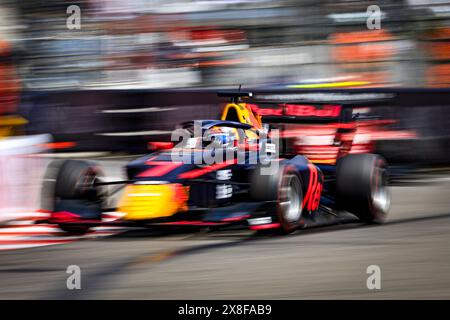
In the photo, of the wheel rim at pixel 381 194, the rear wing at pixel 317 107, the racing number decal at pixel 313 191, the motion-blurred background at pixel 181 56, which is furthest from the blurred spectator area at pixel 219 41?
the racing number decal at pixel 313 191

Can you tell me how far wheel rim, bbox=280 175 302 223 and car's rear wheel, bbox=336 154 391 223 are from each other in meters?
0.56

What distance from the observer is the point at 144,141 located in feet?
42.2

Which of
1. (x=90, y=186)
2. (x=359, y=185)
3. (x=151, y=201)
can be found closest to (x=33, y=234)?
(x=90, y=186)

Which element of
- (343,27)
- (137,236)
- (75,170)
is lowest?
(137,236)

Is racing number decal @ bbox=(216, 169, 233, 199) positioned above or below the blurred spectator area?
below

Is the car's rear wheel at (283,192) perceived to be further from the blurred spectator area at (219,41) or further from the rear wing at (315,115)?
the blurred spectator area at (219,41)

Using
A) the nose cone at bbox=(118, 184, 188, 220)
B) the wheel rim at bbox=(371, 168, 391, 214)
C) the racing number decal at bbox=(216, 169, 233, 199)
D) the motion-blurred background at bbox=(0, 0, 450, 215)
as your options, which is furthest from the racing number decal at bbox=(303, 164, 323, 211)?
the motion-blurred background at bbox=(0, 0, 450, 215)

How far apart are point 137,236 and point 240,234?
856mm

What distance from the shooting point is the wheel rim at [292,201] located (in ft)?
24.6

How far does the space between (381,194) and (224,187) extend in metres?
1.58

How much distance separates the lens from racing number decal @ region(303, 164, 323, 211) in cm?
785

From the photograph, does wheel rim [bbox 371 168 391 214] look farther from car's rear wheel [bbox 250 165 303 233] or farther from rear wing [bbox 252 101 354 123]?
car's rear wheel [bbox 250 165 303 233]
